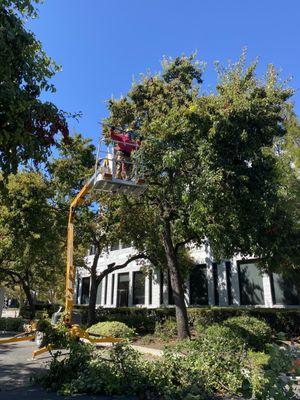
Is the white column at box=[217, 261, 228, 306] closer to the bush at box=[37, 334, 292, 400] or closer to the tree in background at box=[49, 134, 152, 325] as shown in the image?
the tree in background at box=[49, 134, 152, 325]

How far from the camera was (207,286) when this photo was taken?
2698cm

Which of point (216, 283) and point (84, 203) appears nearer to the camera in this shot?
point (84, 203)

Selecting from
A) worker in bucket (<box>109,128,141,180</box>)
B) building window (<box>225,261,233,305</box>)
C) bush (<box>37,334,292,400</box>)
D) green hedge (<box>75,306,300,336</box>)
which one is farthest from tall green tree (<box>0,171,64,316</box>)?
building window (<box>225,261,233,305</box>)

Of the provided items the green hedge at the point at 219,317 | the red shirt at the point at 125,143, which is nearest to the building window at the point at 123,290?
the green hedge at the point at 219,317

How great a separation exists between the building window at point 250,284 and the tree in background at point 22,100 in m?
19.6

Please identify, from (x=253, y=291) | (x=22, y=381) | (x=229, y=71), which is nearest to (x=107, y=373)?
(x=22, y=381)

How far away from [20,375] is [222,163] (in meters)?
8.46

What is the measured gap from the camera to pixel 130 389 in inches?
318

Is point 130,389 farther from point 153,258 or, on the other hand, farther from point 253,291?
point 253,291

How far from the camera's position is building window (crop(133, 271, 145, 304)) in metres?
32.4

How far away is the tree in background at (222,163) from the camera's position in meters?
12.0

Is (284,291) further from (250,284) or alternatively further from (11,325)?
(11,325)

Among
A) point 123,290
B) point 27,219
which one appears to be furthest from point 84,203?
point 123,290

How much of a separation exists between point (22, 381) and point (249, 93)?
11.5 meters
